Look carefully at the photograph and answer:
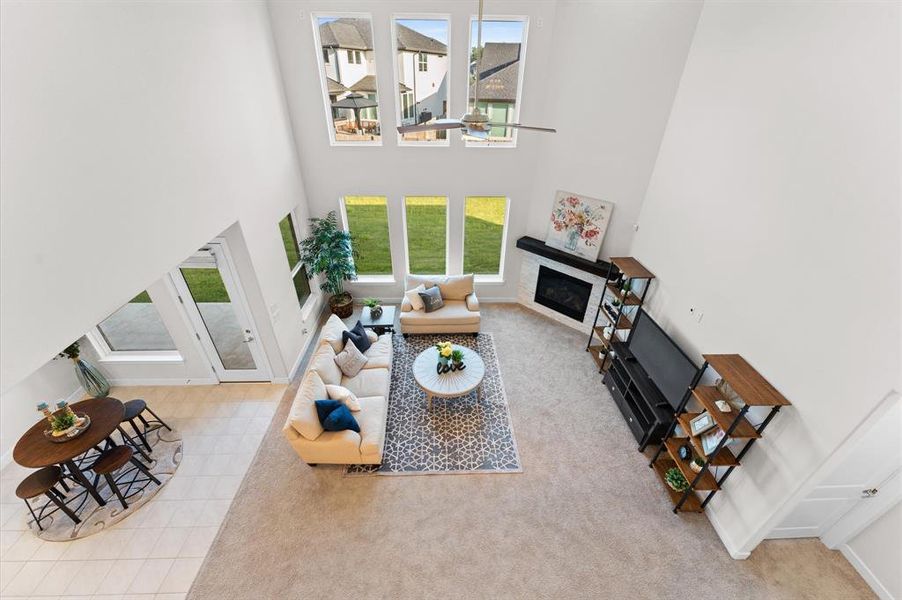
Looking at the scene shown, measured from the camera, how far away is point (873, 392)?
107 inches

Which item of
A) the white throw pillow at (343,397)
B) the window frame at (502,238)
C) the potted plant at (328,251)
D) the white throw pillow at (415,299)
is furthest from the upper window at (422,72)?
the white throw pillow at (343,397)

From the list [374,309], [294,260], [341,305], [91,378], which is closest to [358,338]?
[374,309]

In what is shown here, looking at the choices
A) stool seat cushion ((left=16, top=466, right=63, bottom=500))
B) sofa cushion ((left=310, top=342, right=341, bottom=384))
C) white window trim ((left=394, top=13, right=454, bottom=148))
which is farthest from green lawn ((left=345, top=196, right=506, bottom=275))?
stool seat cushion ((left=16, top=466, right=63, bottom=500))

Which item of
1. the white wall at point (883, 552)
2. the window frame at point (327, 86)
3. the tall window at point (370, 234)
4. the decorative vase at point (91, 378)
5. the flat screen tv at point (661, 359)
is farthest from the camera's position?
the tall window at point (370, 234)

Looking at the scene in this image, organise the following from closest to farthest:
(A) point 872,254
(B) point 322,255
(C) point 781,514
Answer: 1. (A) point 872,254
2. (C) point 781,514
3. (B) point 322,255

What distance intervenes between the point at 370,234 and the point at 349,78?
4.32 metres

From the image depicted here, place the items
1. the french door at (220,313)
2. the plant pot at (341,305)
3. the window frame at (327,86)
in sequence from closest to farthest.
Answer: the french door at (220,313) → the window frame at (327,86) → the plant pot at (341,305)

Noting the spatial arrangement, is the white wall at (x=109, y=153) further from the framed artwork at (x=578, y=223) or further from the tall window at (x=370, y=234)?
the framed artwork at (x=578, y=223)

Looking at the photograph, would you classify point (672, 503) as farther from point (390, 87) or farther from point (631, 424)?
point (390, 87)

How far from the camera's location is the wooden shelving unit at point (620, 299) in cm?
558

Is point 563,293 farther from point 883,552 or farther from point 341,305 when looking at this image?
point 883,552

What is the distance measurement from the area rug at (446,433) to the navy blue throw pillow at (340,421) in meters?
0.64

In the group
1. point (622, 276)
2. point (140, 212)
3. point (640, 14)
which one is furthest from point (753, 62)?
point (140, 212)

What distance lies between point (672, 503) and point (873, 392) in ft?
7.75
